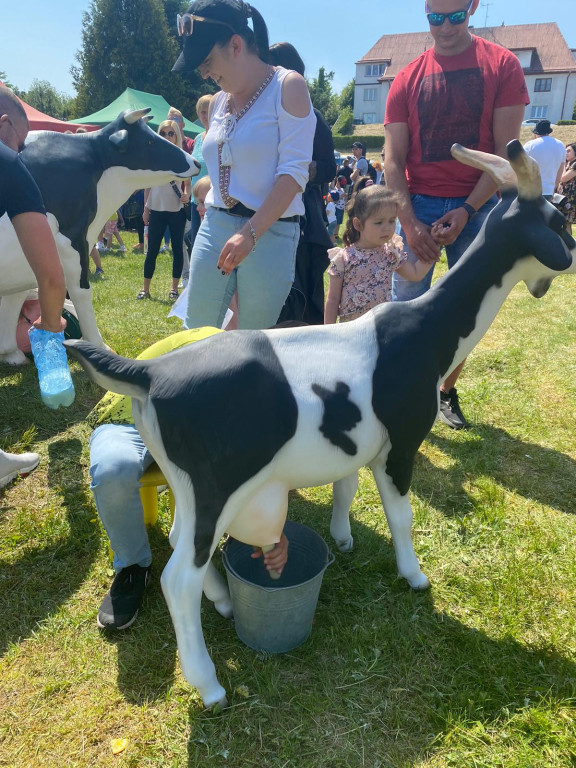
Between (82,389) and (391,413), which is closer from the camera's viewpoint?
(391,413)

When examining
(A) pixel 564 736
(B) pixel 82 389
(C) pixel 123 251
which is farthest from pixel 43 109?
(A) pixel 564 736

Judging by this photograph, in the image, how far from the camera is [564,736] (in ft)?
5.43

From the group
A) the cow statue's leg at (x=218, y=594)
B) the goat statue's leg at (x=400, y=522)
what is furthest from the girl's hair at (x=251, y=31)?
the cow statue's leg at (x=218, y=594)

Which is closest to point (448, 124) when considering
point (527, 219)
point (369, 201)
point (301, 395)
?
point (369, 201)

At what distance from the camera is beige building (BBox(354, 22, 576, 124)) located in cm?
5000

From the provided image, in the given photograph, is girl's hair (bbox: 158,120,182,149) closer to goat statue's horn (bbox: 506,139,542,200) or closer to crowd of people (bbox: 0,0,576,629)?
crowd of people (bbox: 0,0,576,629)

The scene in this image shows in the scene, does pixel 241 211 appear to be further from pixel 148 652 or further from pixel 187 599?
pixel 148 652

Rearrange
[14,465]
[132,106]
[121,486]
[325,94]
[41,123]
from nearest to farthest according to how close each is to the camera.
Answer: [121,486] → [14,465] → [41,123] → [132,106] → [325,94]

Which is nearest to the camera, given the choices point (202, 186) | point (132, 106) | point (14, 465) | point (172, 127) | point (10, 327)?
point (14, 465)

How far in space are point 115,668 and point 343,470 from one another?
1.13m

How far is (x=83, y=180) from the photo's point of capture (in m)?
3.56

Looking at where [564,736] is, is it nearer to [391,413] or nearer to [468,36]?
[391,413]

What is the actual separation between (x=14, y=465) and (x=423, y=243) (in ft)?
8.41

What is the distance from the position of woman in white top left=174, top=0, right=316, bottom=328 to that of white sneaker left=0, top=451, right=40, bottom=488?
1242mm
